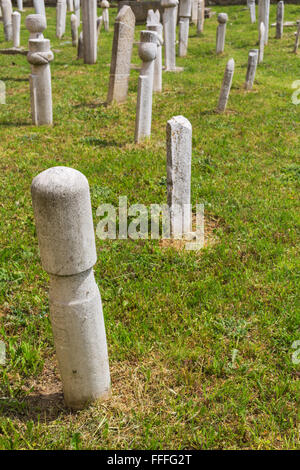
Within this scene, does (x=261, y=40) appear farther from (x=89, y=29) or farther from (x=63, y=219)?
(x=63, y=219)

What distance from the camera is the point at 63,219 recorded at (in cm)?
199

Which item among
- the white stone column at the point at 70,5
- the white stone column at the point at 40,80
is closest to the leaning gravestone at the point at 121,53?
the white stone column at the point at 40,80

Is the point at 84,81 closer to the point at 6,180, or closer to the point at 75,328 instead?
the point at 6,180

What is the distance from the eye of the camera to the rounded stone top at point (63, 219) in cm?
195

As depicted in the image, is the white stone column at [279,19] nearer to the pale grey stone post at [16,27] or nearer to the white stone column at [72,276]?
the pale grey stone post at [16,27]

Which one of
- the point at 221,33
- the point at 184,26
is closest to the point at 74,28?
the point at 184,26

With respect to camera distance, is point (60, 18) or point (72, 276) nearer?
point (72, 276)

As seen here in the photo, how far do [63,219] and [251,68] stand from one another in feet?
30.6

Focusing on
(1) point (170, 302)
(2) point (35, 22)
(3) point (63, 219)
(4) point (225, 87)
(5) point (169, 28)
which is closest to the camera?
(3) point (63, 219)

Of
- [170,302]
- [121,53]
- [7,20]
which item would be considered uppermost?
[7,20]

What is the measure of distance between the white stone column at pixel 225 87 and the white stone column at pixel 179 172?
449 cm

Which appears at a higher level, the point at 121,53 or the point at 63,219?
the point at 121,53

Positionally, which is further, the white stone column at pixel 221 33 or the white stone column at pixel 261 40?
the white stone column at pixel 221 33

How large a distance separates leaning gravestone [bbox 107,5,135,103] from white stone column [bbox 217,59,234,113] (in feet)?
6.94
